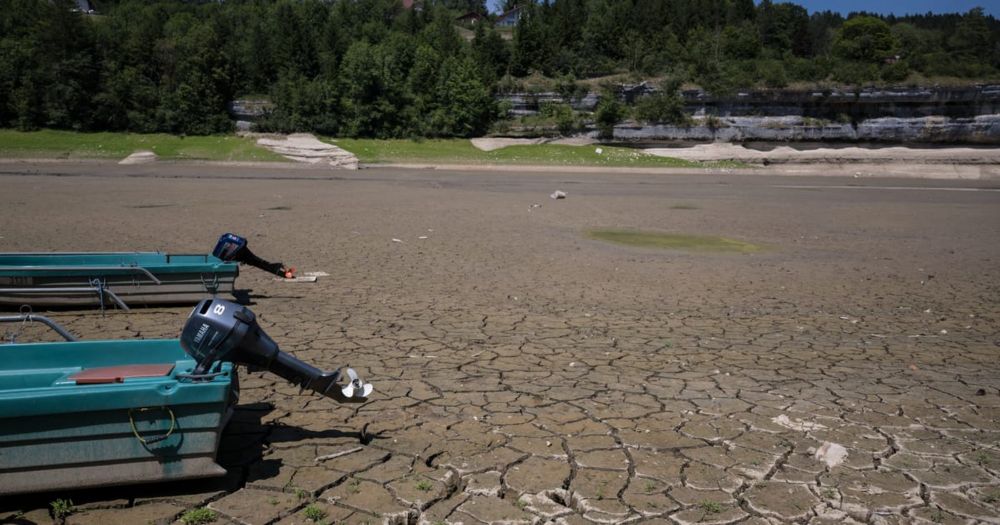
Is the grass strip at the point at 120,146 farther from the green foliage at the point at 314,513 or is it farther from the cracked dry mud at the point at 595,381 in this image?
the green foliage at the point at 314,513

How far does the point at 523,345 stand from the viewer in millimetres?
8281

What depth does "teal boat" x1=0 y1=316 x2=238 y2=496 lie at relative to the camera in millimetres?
3971

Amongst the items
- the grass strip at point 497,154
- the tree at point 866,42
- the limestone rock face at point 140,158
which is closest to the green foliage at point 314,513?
the grass strip at point 497,154

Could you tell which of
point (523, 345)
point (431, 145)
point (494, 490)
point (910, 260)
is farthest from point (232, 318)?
point (431, 145)

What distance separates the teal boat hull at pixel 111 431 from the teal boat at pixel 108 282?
512 centimetres

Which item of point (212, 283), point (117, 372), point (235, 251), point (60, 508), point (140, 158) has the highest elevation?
point (140, 158)

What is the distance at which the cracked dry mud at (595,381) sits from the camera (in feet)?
15.2

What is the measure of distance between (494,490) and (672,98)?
197 feet

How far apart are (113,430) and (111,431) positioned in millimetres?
13

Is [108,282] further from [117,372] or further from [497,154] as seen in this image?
[497,154]

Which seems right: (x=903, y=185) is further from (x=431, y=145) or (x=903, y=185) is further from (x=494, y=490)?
(x=494, y=490)

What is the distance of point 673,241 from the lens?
55.5 feet

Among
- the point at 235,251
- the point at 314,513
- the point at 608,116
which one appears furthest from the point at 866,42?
the point at 314,513

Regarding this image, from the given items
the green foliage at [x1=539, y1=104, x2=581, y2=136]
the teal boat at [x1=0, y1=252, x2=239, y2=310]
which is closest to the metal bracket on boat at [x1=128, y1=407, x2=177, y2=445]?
the teal boat at [x1=0, y1=252, x2=239, y2=310]
